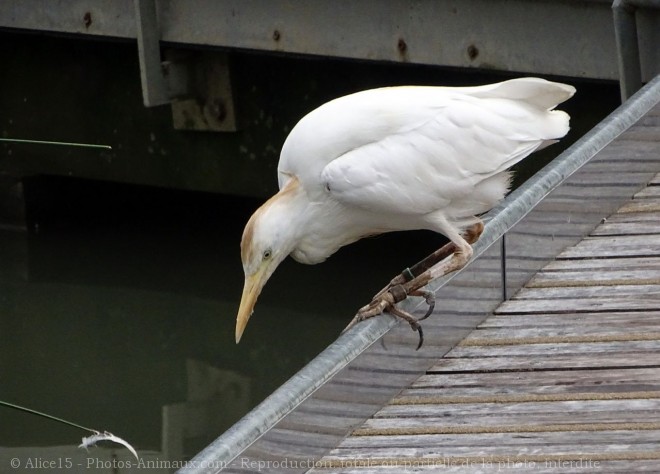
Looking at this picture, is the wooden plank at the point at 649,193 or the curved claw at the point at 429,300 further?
the wooden plank at the point at 649,193

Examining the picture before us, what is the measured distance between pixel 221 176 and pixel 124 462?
265 centimetres

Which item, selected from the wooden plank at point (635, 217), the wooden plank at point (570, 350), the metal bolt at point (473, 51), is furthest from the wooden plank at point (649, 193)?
the metal bolt at point (473, 51)

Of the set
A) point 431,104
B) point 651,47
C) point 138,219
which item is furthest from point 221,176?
point 431,104

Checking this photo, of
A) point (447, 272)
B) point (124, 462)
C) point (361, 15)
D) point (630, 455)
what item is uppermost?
point (361, 15)

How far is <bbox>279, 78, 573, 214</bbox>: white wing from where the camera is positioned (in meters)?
3.12

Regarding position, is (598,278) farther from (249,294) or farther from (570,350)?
(249,294)

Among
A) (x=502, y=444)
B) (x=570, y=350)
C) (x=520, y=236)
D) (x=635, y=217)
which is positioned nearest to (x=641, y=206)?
(x=635, y=217)

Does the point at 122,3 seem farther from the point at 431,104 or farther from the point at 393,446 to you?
the point at 393,446

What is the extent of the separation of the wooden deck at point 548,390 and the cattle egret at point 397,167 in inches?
9.7

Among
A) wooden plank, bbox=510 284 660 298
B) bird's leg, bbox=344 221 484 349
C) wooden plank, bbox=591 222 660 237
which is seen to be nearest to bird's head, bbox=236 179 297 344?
bird's leg, bbox=344 221 484 349

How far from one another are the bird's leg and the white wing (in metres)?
0.13

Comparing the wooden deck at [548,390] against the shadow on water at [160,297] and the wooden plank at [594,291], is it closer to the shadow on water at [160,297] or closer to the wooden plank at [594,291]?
the wooden plank at [594,291]

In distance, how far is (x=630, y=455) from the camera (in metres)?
2.41

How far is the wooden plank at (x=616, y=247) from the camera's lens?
3.47 meters
